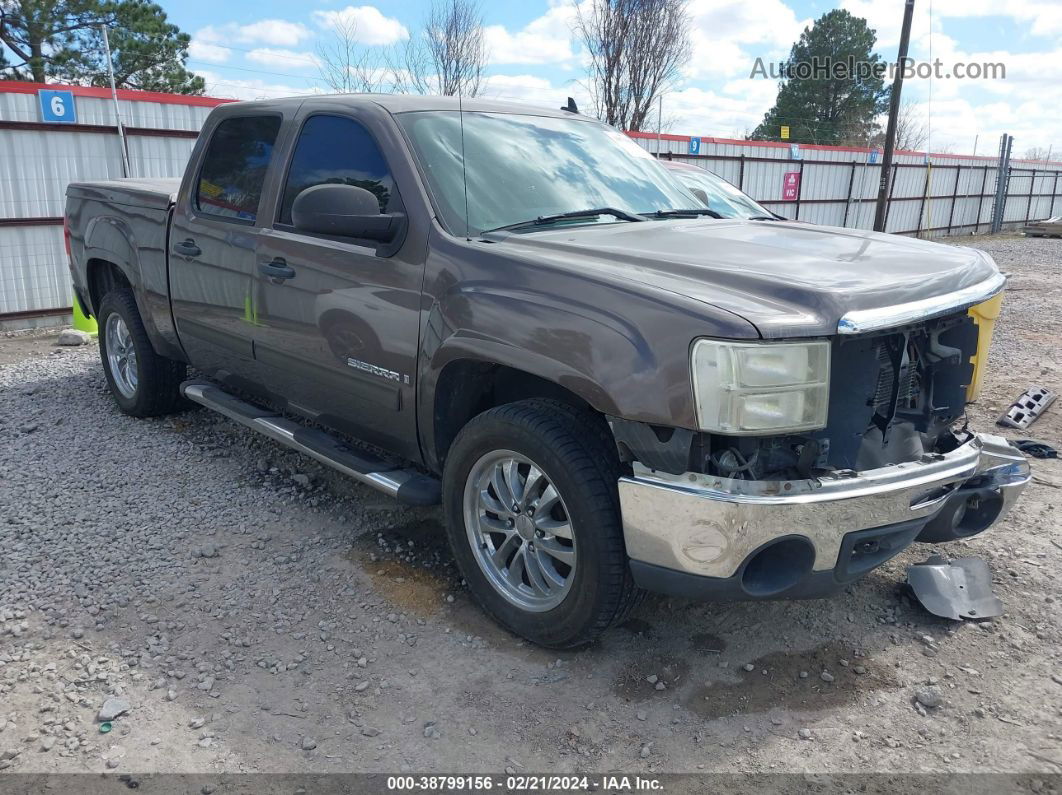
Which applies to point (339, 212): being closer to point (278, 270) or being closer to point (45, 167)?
point (278, 270)

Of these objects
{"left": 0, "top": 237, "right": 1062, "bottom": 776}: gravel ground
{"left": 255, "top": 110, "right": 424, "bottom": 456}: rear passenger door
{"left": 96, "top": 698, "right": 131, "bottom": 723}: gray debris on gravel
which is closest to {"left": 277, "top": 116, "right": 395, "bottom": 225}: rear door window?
{"left": 255, "top": 110, "right": 424, "bottom": 456}: rear passenger door

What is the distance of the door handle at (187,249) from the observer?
4559 mm

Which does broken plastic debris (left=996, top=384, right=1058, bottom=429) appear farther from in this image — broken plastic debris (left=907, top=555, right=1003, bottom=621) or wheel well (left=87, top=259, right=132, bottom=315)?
wheel well (left=87, top=259, right=132, bottom=315)

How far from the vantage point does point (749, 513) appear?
2502mm

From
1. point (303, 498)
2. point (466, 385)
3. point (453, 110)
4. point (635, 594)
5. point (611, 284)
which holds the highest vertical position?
point (453, 110)

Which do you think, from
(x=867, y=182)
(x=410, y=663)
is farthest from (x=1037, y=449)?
(x=867, y=182)

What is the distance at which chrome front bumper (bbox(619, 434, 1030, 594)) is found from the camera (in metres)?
2.52

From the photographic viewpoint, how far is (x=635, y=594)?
2.92 m

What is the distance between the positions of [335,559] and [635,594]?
1.53 meters

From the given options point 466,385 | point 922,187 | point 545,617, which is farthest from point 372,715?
point 922,187

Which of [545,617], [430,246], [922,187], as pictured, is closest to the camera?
[545,617]

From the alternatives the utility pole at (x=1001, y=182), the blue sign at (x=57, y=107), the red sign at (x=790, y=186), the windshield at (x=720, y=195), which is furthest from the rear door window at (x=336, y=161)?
the utility pole at (x=1001, y=182)

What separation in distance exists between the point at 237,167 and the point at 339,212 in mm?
1566

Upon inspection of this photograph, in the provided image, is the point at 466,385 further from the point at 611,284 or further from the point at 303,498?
the point at 303,498
